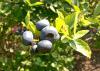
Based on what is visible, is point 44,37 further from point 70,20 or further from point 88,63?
point 88,63

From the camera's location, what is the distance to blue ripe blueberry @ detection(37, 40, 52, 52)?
1.02 meters

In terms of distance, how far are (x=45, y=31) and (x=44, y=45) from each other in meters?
0.05

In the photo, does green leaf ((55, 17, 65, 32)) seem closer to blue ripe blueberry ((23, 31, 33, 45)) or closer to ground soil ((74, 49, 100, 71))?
blue ripe blueberry ((23, 31, 33, 45))

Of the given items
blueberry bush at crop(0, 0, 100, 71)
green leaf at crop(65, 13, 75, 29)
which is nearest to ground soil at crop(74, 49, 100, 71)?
blueberry bush at crop(0, 0, 100, 71)

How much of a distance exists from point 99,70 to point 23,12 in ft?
4.89

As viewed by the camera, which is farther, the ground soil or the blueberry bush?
the ground soil

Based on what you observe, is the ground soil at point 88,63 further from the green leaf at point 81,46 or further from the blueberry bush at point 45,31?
the green leaf at point 81,46

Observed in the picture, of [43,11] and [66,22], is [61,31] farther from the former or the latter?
[43,11]

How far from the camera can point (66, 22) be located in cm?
109

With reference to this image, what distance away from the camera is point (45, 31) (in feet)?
3.33

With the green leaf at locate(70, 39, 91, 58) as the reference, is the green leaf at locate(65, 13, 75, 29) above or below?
above

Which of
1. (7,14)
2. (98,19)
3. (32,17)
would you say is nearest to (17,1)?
(32,17)

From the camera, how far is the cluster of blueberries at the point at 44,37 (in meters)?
1.02

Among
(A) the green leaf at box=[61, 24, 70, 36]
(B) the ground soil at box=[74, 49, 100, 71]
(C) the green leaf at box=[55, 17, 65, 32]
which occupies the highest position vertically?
(C) the green leaf at box=[55, 17, 65, 32]
